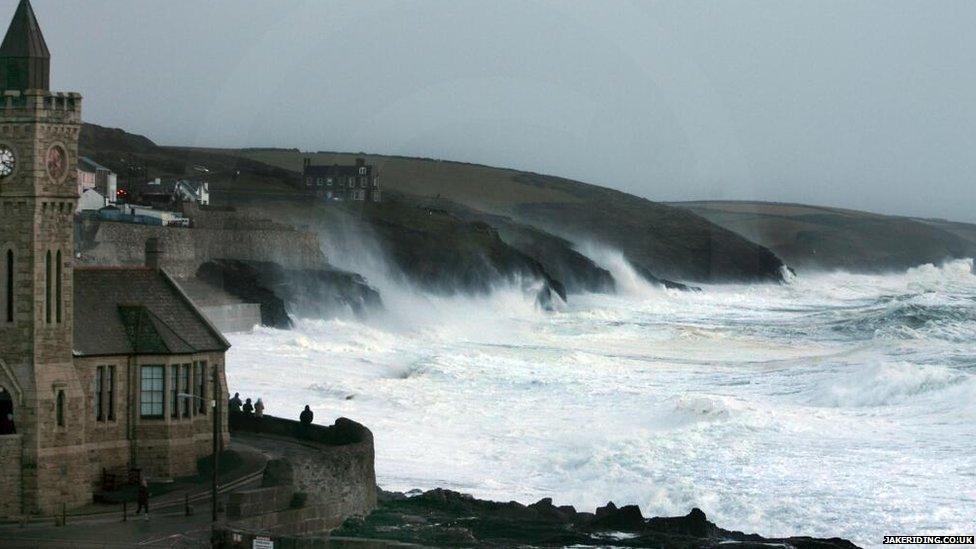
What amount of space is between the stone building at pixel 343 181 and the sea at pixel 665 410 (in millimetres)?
62435

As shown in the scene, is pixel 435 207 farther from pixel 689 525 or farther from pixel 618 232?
pixel 689 525

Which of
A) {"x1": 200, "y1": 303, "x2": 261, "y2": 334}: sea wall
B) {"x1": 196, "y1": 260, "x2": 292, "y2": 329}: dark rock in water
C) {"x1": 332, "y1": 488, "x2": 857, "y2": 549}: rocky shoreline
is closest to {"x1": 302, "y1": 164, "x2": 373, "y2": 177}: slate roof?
{"x1": 196, "y1": 260, "x2": 292, "y2": 329}: dark rock in water

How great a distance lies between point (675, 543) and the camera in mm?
30078

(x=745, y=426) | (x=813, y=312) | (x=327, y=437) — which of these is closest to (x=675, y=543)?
(x=327, y=437)

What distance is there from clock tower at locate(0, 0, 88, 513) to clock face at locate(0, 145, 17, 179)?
0.06ft

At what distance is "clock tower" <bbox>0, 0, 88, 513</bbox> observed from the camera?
27.6 metres

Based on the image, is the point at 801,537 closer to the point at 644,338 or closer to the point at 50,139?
the point at 50,139

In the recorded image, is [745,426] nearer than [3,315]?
No

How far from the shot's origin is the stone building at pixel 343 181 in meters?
154

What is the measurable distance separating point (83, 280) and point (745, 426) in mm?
20373

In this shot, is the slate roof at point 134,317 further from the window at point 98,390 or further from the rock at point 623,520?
the rock at point 623,520

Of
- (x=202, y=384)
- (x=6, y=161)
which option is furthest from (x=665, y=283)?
(x=6, y=161)

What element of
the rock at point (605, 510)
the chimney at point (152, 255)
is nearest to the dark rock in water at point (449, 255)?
the chimney at point (152, 255)

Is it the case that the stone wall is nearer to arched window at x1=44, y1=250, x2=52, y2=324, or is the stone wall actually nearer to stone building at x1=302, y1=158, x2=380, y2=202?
arched window at x1=44, y1=250, x2=52, y2=324
